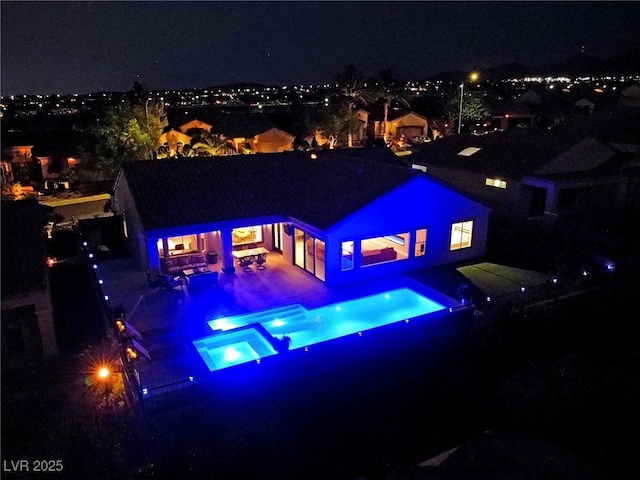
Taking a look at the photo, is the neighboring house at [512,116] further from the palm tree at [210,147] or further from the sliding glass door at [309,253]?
the sliding glass door at [309,253]

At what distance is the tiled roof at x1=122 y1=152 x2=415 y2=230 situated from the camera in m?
18.6

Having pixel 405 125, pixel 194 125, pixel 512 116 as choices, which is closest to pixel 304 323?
pixel 194 125

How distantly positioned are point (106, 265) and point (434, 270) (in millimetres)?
13949

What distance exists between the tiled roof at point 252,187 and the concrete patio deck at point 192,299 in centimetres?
234

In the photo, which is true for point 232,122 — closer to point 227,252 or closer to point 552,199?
point 552,199

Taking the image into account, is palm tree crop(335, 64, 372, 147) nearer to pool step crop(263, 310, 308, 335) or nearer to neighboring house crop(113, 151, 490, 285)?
neighboring house crop(113, 151, 490, 285)

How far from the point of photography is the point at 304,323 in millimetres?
15617

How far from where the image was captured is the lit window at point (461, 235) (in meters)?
20.5

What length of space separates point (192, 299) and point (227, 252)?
2.88 m

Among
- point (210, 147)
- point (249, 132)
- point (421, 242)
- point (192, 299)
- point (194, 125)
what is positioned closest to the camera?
point (192, 299)

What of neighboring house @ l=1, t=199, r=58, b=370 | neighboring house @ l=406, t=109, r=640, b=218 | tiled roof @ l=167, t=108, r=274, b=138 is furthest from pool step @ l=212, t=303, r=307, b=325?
tiled roof @ l=167, t=108, r=274, b=138

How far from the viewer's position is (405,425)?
40.8ft

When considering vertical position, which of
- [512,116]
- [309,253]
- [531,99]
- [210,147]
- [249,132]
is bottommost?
[309,253]

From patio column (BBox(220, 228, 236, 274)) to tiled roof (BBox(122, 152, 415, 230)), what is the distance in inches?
25.7
